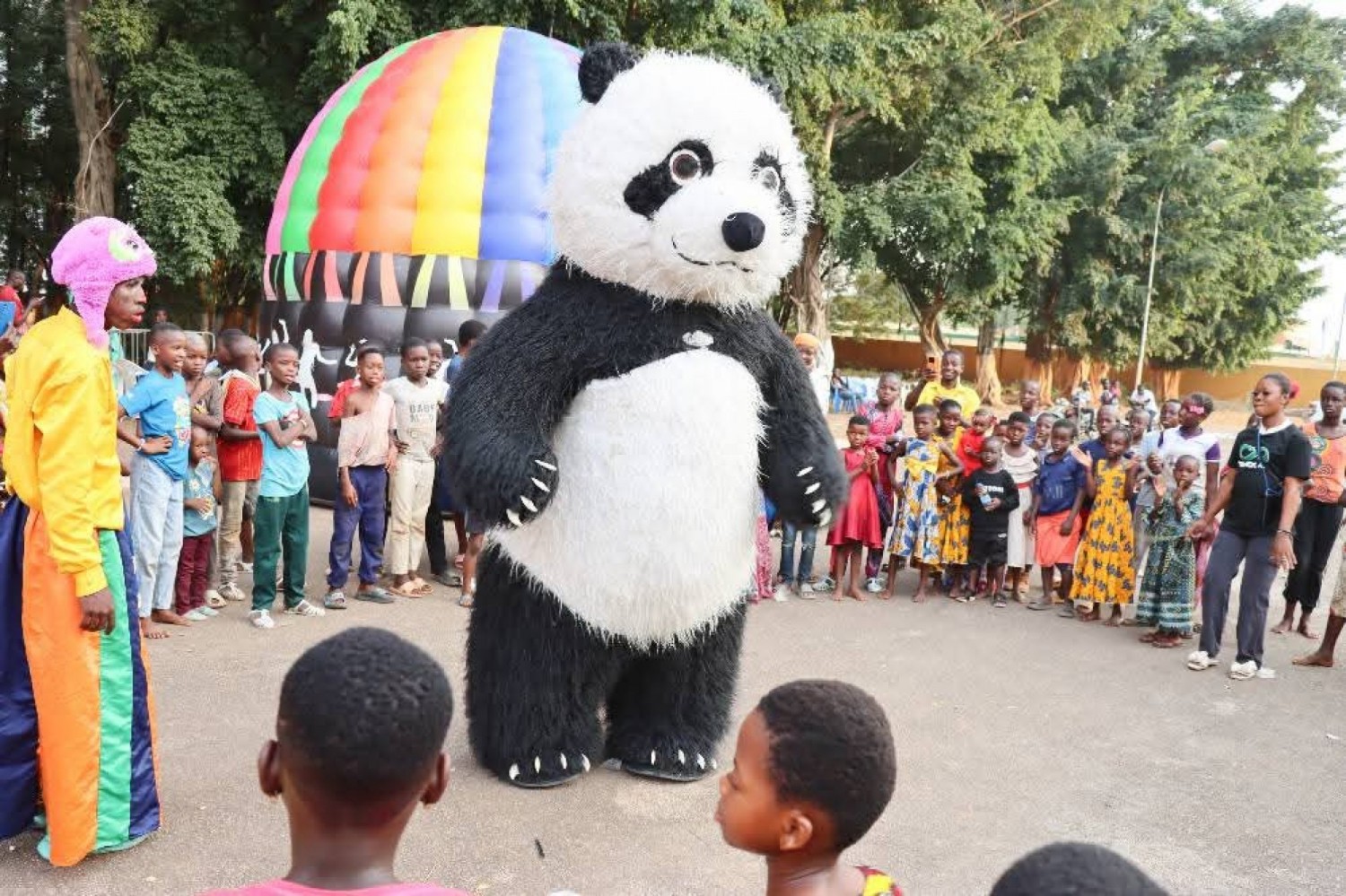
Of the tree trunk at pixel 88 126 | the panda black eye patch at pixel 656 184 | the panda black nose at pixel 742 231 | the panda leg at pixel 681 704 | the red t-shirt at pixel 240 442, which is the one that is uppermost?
the tree trunk at pixel 88 126

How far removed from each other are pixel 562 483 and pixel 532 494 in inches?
9.5

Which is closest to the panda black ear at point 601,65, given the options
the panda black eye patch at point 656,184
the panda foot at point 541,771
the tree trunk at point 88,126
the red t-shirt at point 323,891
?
the panda black eye patch at point 656,184

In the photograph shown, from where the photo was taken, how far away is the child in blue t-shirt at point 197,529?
551cm

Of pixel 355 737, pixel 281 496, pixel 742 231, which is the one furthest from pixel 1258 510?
pixel 355 737

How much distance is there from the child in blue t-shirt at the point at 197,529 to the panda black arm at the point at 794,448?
3.30 meters

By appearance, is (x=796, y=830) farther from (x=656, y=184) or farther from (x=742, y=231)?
(x=656, y=184)

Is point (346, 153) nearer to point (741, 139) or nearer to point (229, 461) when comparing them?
point (229, 461)

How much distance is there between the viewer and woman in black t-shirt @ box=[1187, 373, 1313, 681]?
17.0ft

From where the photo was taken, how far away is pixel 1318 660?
5.75 m

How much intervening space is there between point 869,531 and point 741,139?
13.2ft

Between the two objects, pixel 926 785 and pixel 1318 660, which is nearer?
pixel 926 785

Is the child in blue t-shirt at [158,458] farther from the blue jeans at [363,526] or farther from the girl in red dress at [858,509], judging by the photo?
the girl in red dress at [858,509]

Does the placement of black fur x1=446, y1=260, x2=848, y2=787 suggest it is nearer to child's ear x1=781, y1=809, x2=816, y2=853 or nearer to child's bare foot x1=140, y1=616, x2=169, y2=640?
child's ear x1=781, y1=809, x2=816, y2=853

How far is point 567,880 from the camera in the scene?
311cm
